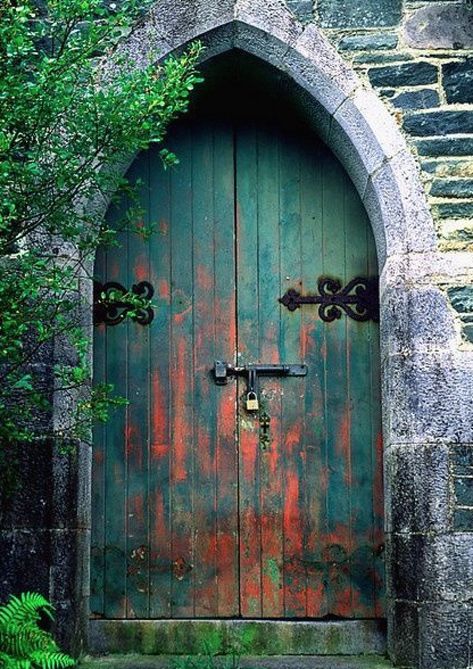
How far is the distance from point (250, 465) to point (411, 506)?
875mm

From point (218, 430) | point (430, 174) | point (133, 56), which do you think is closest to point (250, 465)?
point (218, 430)

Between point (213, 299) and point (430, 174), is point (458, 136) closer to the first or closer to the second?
point (430, 174)

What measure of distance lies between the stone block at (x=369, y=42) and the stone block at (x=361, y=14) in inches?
2.4

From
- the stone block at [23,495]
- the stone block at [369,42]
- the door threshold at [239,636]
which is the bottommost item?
the door threshold at [239,636]

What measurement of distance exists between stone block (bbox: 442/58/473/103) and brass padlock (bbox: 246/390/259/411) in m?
1.65

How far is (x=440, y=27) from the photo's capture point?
5023 millimetres

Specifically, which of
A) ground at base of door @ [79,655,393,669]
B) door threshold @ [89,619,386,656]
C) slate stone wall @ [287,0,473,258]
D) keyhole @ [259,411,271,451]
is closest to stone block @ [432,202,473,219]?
slate stone wall @ [287,0,473,258]

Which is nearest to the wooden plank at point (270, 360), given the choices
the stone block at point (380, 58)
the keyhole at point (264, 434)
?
the keyhole at point (264, 434)

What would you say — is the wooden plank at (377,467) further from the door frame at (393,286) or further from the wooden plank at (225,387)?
the wooden plank at (225,387)

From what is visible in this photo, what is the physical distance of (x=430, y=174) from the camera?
4.94m

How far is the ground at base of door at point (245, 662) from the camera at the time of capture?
478cm

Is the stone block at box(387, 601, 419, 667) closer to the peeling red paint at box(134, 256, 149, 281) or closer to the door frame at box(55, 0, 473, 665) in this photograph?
the door frame at box(55, 0, 473, 665)

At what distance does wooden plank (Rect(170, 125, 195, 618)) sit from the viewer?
5.17m

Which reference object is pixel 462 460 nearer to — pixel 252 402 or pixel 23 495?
pixel 252 402
